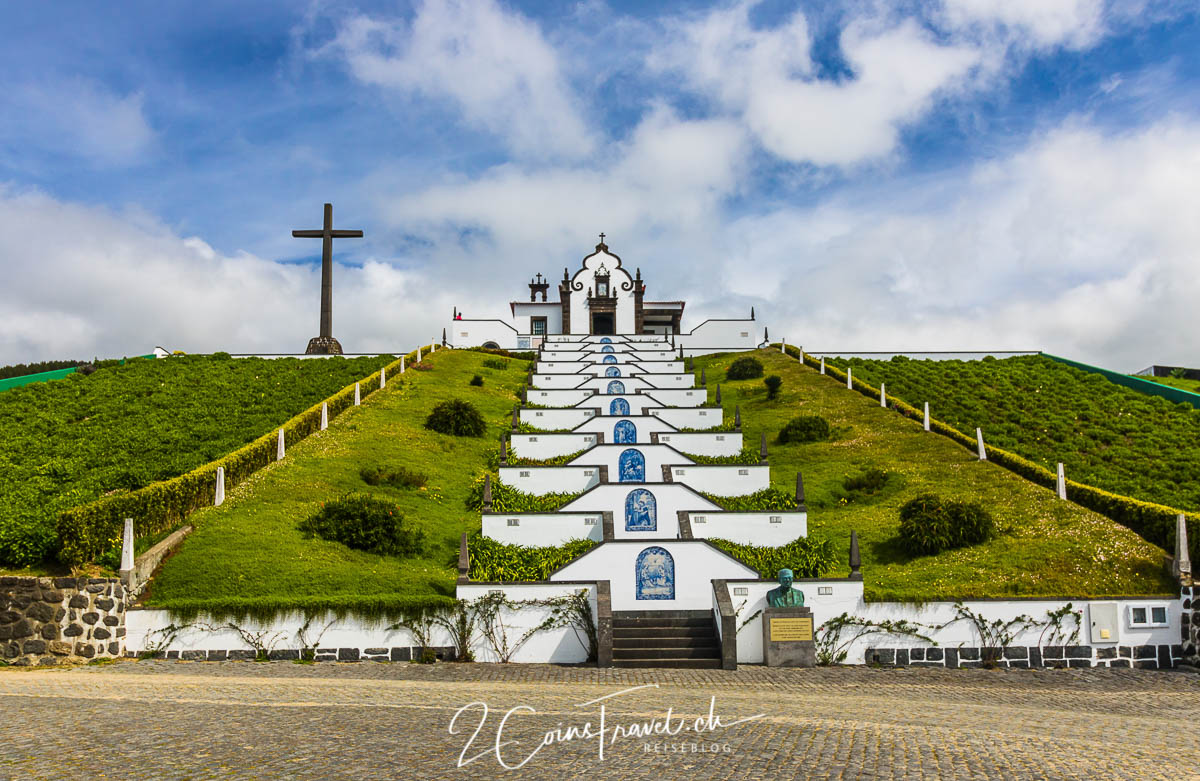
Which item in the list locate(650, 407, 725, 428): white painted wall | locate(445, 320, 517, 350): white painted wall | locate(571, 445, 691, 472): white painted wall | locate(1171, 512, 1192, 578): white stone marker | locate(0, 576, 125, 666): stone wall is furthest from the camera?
locate(445, 320, 517, 350): white painted wall

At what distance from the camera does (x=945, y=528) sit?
20.0m

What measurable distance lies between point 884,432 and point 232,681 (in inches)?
933

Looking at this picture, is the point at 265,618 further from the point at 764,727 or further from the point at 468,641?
the point at 764,727

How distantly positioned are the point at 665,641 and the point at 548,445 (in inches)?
501

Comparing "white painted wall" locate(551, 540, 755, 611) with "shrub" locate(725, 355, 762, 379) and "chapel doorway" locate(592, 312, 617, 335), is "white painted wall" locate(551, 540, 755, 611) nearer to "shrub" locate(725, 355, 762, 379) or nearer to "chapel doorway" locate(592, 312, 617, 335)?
"shrub" locate(725, 355, 762, 379)

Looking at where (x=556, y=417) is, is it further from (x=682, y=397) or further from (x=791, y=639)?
(x=791, y=639)

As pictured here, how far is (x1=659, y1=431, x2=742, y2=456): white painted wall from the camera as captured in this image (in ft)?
96.5

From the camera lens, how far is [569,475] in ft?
82.2

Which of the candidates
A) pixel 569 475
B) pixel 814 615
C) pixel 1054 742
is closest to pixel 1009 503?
pixel 814 615

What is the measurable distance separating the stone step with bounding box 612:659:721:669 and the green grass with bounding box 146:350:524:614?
3.61 metres

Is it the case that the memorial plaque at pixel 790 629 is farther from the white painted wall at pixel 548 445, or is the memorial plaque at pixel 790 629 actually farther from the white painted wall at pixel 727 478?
the white painted wall at pixel 548 445

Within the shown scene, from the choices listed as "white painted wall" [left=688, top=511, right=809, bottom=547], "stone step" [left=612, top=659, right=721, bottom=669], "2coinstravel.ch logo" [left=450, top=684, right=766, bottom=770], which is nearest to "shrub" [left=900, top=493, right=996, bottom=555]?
"white painted wall" [left=688, top=511, right=809, bottom=547]

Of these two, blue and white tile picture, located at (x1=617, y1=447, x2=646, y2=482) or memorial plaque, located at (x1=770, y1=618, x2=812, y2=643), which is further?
blue and white tile picture, located at (x1=617, y1=447, x2=646, y2=482)

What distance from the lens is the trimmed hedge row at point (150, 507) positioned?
16625 mm
